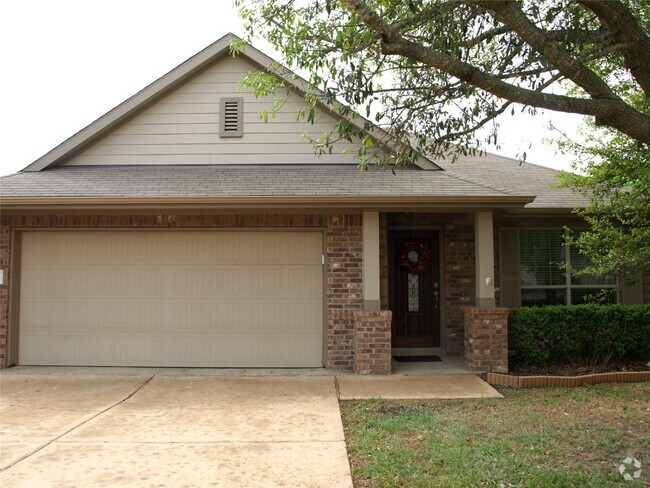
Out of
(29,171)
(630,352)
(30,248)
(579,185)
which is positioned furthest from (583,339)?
(29,171)

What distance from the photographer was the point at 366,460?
4.57 m

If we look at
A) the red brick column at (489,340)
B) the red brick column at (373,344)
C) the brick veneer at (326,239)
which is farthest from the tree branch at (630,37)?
the red brick column at (373,344)

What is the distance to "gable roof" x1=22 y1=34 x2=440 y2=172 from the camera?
930cm

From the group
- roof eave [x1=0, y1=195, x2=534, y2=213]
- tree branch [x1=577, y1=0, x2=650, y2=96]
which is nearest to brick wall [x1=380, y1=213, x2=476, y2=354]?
roof eave [x1=0, y1=195, x2=534, y2=213]

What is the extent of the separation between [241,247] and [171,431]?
3.68 metres

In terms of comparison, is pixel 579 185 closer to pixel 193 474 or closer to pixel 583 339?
pixel 583 339

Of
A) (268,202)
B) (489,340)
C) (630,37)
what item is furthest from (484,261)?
(630,37)

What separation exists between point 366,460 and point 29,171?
808 cm

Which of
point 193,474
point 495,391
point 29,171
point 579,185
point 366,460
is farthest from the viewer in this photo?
point 29,171

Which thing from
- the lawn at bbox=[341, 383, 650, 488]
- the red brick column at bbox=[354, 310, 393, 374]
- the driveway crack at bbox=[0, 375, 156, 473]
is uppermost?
the red brick column at bbox=[354, 310, 393, 374]

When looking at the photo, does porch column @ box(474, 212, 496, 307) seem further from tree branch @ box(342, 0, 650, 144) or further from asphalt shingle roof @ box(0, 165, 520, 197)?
tree branch @ box(342, 0, 650, 144)

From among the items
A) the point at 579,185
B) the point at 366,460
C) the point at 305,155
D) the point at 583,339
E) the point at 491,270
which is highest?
the point at 305,155

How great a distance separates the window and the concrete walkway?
2832mm

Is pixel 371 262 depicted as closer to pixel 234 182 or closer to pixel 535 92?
pixel 234 182
